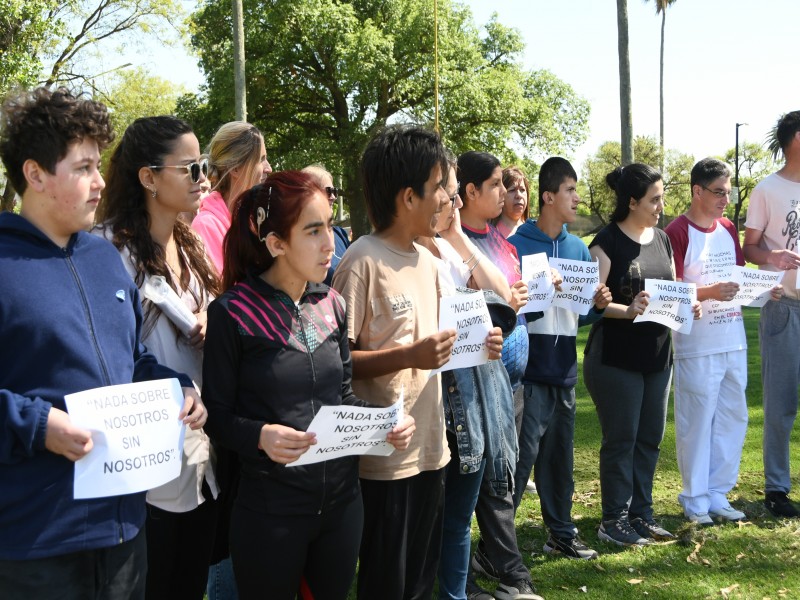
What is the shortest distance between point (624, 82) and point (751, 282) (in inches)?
409

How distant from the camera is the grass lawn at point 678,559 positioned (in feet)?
15.3

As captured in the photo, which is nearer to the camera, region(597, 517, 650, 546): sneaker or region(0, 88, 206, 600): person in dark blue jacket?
region(0, 88, 206, 600): person in dark blue jacket

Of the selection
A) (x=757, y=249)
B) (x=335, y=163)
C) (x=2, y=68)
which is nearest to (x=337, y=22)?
(x=335, y=163)

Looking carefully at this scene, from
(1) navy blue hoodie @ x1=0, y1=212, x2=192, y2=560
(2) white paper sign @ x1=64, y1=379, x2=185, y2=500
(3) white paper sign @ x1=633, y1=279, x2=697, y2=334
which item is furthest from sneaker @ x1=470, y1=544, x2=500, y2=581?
(1) navy blue hoodie @ x1=0, y1=212, x2=192, y2=560

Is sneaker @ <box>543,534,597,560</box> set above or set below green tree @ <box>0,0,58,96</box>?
below

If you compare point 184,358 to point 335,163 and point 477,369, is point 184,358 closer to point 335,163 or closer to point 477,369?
point 477,369

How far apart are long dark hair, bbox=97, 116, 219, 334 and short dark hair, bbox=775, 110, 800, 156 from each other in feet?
15.5

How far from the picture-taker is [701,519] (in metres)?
5.67

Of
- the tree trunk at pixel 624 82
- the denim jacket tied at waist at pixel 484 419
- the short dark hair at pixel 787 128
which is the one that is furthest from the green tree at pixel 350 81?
the denim jacket tied at waist at pixel 484 419

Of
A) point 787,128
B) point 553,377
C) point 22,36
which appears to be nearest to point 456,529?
point 553,377

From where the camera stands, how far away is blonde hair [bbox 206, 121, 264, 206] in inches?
163

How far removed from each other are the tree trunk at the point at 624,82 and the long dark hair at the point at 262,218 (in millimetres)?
13171

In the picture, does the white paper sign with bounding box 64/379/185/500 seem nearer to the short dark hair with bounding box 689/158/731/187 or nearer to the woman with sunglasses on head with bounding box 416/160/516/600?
the woman with sunglasses on head with bounding box 416/160/516/600

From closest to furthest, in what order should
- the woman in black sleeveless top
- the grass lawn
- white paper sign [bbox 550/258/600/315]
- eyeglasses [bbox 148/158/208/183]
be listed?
eyeglasses [bbox 148/158/208/183]
the grass lawn
white paper sign [bbox 550/258/600/315]
the woman in black sleeveless top
